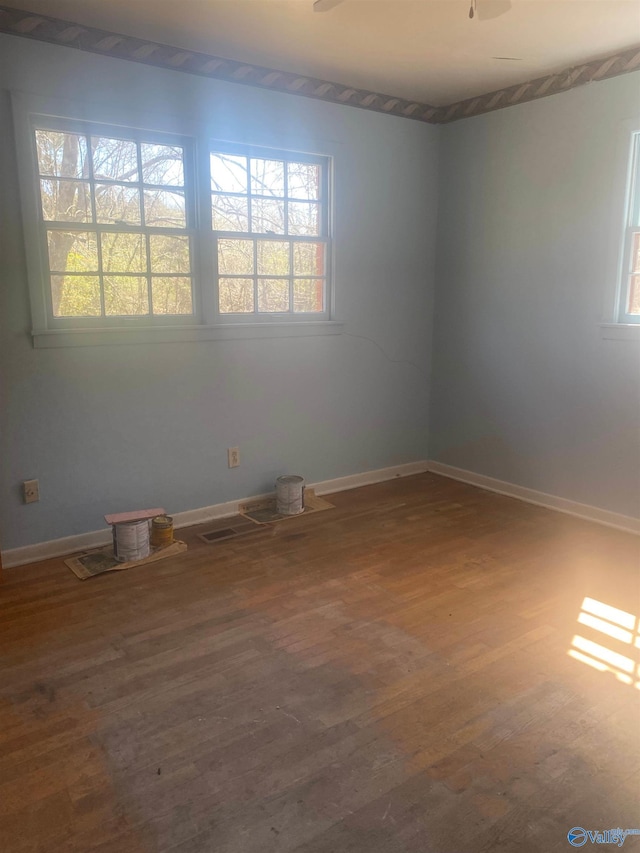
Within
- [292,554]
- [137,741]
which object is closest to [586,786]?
[137,741]

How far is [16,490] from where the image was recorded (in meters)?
3.13

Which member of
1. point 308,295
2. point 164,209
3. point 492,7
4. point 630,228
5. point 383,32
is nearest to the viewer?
point 492,7

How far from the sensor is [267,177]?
377 cm

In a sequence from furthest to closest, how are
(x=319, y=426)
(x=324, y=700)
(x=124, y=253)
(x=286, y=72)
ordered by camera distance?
(x=319, y=426) < (x=286, y=72) < (x=124, y=253) < (x=324, y=700)

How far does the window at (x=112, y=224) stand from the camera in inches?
122

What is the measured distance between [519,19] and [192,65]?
1672mm

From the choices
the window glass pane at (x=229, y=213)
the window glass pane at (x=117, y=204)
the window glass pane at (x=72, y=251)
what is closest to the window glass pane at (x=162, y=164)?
the window glass pane at (x=117, y=204)

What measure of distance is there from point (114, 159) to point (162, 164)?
0.87 ft

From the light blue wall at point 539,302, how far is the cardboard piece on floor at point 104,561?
2336mm

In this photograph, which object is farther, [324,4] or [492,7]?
[324,4]

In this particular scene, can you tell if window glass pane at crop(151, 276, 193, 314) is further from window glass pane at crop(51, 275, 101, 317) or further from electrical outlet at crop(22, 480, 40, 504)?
electrical outlet at crop(22, 480, 40, 504)

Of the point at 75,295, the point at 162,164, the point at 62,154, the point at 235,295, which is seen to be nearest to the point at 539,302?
the point at 235,295

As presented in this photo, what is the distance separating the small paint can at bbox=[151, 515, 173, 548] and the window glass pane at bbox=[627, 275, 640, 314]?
288cm

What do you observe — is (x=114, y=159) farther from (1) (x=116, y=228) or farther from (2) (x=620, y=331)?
(2) (x=620, y=331)
